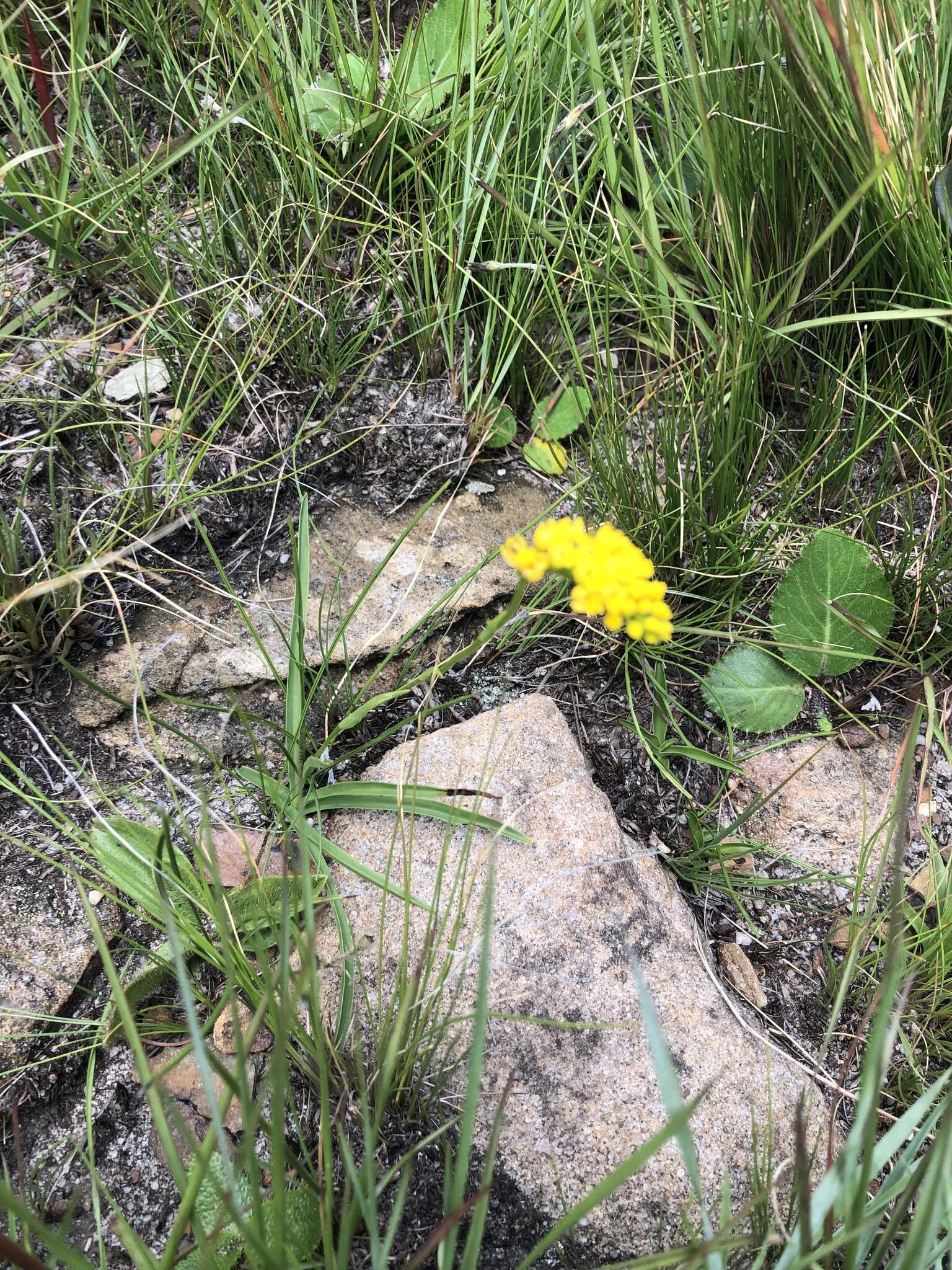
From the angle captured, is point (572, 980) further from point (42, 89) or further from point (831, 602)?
point (42, 89)

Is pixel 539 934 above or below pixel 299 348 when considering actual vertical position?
below

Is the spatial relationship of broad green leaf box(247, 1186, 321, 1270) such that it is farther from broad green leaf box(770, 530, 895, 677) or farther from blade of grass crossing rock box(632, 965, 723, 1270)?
broad green leaf box(770, 530, 895, 677)

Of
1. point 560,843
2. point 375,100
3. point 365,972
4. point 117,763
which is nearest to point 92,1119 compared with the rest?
point 365,972

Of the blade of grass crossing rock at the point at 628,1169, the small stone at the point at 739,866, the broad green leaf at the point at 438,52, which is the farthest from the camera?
the broad green leaf at the point at 438,52

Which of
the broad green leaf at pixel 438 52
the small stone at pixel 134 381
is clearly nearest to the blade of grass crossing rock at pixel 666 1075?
the small stone at pixel 134 381

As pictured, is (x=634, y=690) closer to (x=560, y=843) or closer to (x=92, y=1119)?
(x=560, y=843)

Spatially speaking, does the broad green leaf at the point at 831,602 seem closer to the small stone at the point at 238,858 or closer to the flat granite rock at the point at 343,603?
the flat granite rock at the point at 343,603
